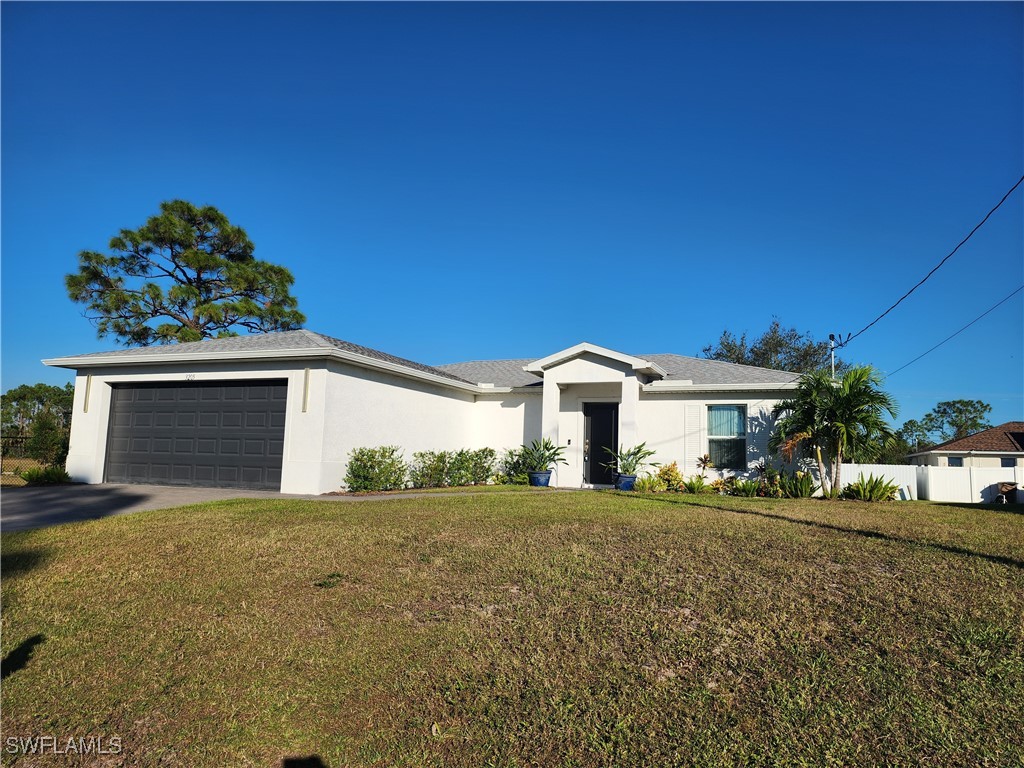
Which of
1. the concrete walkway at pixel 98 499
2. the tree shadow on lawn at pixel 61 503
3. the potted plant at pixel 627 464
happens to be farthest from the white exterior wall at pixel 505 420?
the tree shadow on lawn at pixel 61 503

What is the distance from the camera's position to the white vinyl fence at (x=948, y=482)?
16.2 meters

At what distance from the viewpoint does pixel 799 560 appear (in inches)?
236

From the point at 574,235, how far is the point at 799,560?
17495 mm

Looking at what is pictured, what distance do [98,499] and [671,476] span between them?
40.7ft

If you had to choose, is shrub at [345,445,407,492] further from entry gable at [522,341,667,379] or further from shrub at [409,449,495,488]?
entry gable at [522,341,667,379]

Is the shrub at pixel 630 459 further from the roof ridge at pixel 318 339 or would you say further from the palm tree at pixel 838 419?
the roof ridge at pixel 318 339

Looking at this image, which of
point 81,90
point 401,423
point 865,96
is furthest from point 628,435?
point 81,90

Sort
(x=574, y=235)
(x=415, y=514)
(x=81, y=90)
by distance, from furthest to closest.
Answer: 1. (x=574, y=235)
2. (x=81, y=90)
3. (x=415, y=514)

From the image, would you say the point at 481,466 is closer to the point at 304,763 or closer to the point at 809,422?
the point at 809,422

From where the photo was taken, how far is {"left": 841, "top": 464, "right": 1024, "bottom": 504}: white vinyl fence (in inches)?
637

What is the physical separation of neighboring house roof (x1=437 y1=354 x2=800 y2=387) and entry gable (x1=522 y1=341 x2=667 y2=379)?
3.61 feet

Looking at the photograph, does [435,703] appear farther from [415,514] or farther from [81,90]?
[81,90]

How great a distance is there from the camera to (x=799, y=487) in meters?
14.4

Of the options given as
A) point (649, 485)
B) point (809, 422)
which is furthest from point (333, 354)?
point (809, 422)
